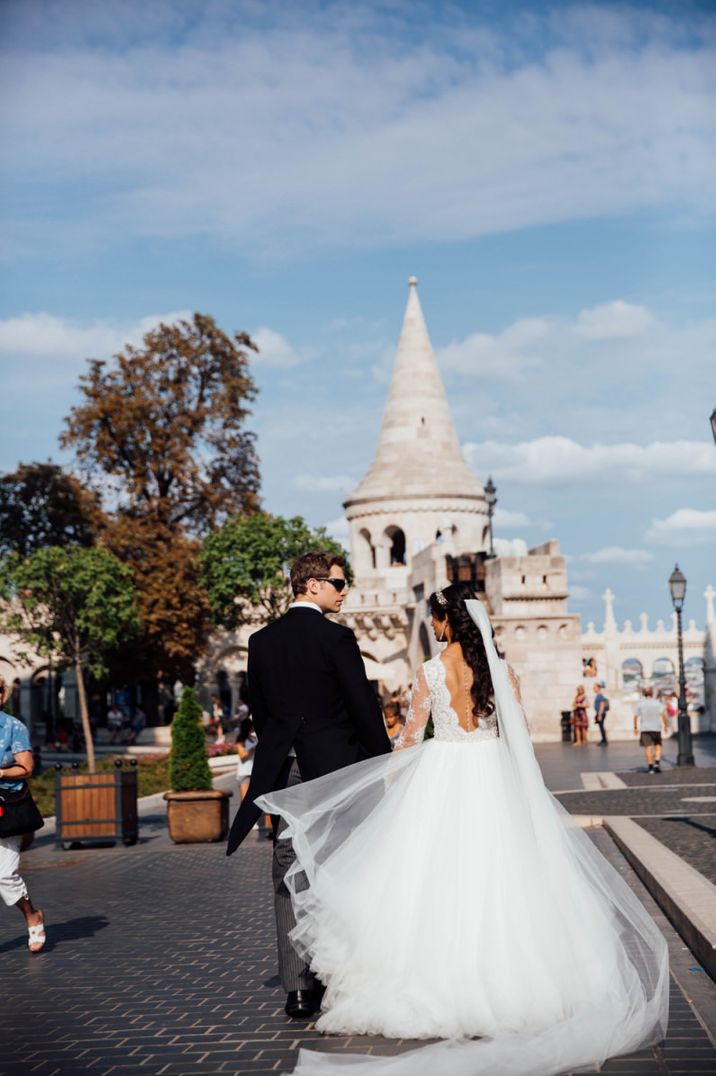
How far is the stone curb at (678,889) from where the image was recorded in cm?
743

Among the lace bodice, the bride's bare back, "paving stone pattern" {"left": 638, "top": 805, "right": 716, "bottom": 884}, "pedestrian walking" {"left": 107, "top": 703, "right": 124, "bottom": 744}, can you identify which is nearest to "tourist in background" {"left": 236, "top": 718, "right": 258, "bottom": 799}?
"paving stone pattern" {"left": 638, "top": 805, "right": 716, "bottom": 884}

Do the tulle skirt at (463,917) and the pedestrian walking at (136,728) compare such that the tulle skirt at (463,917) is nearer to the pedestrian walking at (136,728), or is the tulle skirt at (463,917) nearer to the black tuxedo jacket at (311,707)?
the black tuxedo jacket at (311,707)

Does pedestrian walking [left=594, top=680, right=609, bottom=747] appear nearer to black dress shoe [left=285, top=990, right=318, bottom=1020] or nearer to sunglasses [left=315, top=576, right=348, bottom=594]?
sunglasses [left=315, top=576, right=348, bottom=594]

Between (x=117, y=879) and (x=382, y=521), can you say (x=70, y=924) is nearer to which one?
(x=117, y=879)

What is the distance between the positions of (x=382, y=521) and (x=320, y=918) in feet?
189

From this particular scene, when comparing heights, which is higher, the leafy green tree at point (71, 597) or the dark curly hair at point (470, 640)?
the leafy green tree at point (71, 597)

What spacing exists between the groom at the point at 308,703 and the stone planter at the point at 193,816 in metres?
9.32

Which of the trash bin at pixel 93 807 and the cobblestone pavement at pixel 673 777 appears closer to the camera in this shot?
the trash bin at pixel 93 807

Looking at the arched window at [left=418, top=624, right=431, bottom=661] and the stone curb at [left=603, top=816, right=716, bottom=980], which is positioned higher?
the arched window at [left=418, top=624, right=431, bottom=661]

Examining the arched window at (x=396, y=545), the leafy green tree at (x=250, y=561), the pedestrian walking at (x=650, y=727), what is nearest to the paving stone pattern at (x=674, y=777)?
the pedestrian walking at (x=650, y=727)

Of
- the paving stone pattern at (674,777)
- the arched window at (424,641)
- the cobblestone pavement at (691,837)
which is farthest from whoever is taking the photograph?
the arched window at (424,641)

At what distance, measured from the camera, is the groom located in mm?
6434

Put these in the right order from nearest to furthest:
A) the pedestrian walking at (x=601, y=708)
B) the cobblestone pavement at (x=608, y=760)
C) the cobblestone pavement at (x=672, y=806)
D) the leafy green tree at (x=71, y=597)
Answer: the cobblestone pavement at (x=672, y=806) → the cobblestone pavement at (x=608, y=760) → the pedestrian walking at (x=601, y=708) → the leafy green tree at (x=71, y=597)

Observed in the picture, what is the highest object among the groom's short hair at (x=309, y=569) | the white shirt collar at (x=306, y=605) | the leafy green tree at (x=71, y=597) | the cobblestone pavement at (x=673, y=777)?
the leafy green tree at (x=71, y=597)
